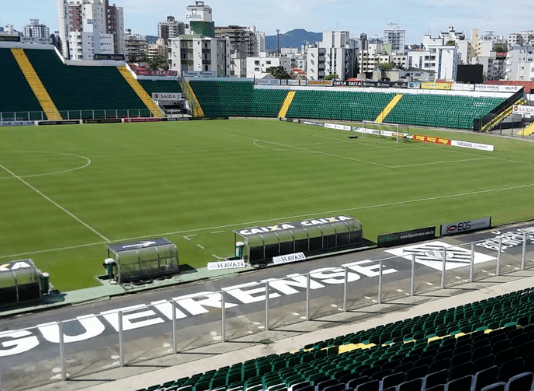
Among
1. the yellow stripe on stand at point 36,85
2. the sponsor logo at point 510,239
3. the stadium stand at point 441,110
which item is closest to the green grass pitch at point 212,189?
the sponsor logo at point 510,239

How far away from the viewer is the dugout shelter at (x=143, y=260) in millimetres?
25609

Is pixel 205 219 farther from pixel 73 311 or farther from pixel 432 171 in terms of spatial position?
pixel 432 171

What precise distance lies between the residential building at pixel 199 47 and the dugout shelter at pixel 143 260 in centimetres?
11881

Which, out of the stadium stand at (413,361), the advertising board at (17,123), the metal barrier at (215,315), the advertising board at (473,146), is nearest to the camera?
the stadium stand at (413,361)

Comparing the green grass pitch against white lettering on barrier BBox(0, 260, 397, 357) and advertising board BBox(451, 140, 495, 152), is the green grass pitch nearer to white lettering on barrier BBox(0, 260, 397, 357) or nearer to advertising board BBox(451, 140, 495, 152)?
advertising board BBox(451, 140, 495, 152)

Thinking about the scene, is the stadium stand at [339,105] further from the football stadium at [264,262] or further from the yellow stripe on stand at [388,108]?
the football stadium at [264,262]

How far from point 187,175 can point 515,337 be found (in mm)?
38111

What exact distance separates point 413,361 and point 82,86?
98207mm

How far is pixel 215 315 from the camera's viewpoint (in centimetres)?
2250

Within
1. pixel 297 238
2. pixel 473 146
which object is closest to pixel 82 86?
pixel 473 146

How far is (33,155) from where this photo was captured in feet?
194

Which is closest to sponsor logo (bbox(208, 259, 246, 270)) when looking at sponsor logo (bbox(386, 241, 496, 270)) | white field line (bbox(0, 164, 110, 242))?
sponsor logo (bbox(386, 241, 496, 270))

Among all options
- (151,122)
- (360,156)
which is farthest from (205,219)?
(151,122)

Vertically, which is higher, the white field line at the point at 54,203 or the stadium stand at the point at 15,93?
the stadium stand at the point at 15,93
